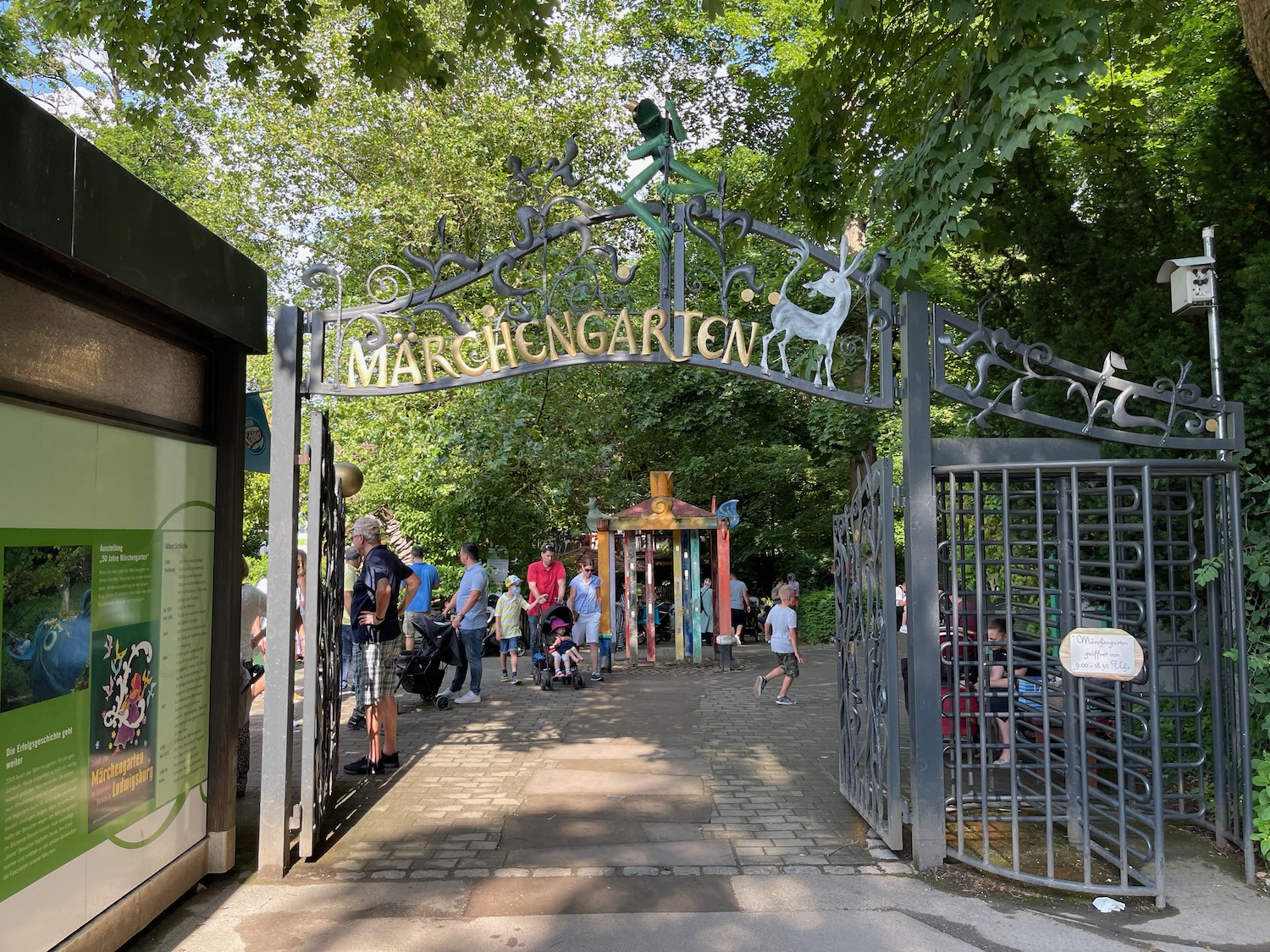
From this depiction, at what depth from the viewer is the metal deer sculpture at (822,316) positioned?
5656 mm

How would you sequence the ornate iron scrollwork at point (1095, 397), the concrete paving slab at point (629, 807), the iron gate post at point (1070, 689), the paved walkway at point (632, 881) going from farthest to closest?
the concrete paving slab at point (629, 807) → the ornate iron scrollwork at point (1095, 397) → the iron gate post at point (1070, 689) → the paved walkway at point (632, 881)

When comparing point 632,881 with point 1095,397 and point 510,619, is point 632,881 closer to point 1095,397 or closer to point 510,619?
point 1095,397

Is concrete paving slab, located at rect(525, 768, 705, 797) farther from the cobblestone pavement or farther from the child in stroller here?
the child in stroller

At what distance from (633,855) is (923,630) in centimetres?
217

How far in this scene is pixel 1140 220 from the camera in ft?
25.1

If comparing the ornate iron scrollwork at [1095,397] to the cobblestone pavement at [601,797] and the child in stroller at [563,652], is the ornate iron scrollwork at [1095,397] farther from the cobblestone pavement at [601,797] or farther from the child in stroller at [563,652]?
the child in stroller at [563,652]

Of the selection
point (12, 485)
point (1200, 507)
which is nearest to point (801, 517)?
point (1200, 507)

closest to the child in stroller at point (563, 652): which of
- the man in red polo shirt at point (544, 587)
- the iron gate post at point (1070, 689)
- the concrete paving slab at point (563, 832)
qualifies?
the man in red polo shirt at point (544, 587)

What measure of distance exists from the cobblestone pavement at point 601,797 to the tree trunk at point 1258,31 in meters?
5.08

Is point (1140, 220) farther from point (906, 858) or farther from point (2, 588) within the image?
point (2, 588)

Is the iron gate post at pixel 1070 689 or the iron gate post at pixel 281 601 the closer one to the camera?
the iron gate post at pixel 1070 689

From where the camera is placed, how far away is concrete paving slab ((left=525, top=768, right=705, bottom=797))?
6965mm

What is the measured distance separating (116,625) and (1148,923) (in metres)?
5.11

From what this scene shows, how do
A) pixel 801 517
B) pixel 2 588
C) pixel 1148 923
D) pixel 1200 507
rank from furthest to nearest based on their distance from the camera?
pixel 801 517, pixel 1200 507, pixel 1148 923, pixel 2 588
